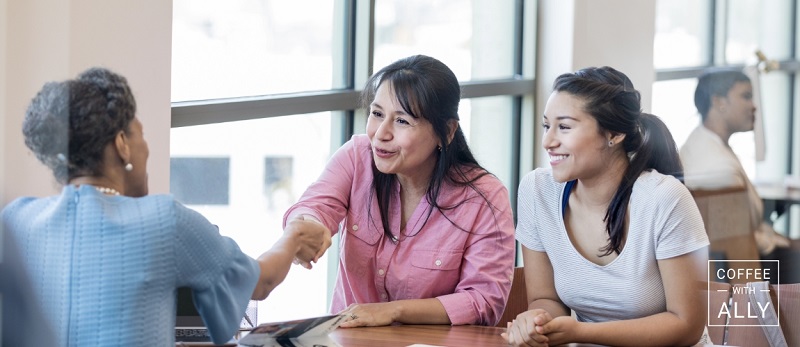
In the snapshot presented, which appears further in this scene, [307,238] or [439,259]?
[439,259]

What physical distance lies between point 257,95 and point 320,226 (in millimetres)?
939

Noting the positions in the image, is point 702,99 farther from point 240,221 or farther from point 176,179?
point 176,179

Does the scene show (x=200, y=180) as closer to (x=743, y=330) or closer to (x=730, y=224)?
(x=743, y=330)

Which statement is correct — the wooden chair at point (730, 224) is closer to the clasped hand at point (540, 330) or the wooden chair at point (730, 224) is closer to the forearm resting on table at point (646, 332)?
the forearm resting on table at point (646, 332)

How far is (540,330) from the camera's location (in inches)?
74.5

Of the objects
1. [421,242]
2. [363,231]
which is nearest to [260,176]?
[363,231]

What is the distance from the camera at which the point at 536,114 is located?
4.04m

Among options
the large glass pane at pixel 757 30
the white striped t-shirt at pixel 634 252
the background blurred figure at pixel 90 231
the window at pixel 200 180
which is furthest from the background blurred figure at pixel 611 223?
the large glass pane at pixel 757 30

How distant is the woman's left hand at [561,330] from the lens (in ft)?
6.28

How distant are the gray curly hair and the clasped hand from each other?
883mm

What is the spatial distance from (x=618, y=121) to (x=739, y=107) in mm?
1440

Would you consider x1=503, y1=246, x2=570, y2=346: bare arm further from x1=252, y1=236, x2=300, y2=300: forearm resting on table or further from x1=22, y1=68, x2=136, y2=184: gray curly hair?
x1=22, y1=68, x2=136, y2=184: gray curly hair

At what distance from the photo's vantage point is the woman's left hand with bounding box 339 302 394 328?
2018 millimetres

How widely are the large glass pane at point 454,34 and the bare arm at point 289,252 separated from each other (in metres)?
1.39
